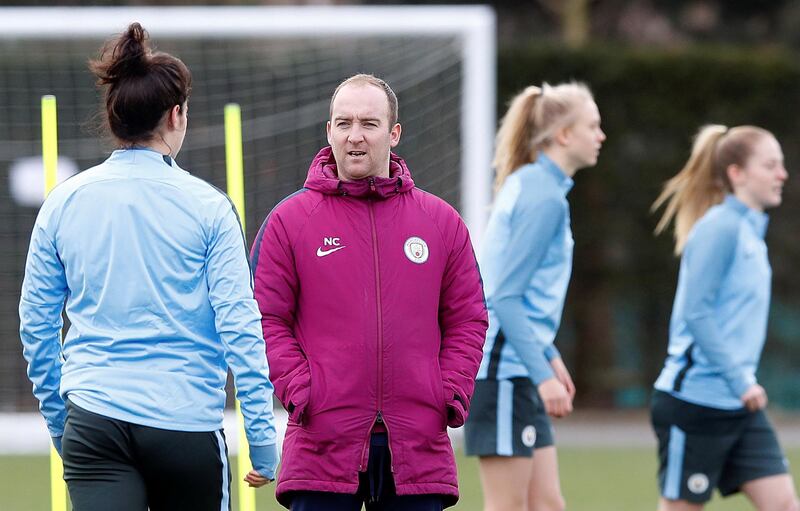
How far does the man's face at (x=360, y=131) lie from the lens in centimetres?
410

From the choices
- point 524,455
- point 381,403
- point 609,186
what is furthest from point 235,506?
point 609,186

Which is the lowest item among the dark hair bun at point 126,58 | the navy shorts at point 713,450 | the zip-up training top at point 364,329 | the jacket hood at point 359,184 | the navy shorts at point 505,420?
the navy shorts at point 713,450

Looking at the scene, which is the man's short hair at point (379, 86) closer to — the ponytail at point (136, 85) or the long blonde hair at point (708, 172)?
the ponytail at point (136, 85)

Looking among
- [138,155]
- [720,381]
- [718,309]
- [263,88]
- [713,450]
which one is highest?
[138,155]

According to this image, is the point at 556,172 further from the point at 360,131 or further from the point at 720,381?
the point at 360,131

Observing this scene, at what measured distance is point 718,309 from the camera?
577cm

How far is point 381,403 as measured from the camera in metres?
4.00

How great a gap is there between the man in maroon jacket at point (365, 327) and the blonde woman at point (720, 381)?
1799 millimetres

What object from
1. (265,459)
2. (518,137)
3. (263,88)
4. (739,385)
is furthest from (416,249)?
(263,88)

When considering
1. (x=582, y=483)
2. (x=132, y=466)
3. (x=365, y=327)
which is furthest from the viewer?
(x=582, y=483)

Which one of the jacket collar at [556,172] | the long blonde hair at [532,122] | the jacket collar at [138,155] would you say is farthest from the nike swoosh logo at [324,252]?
the long blonde hair at [532,122]

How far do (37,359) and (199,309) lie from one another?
494 mm

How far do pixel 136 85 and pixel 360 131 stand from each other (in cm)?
67

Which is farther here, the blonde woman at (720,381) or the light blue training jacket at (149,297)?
the blonde woman at (720,381)
